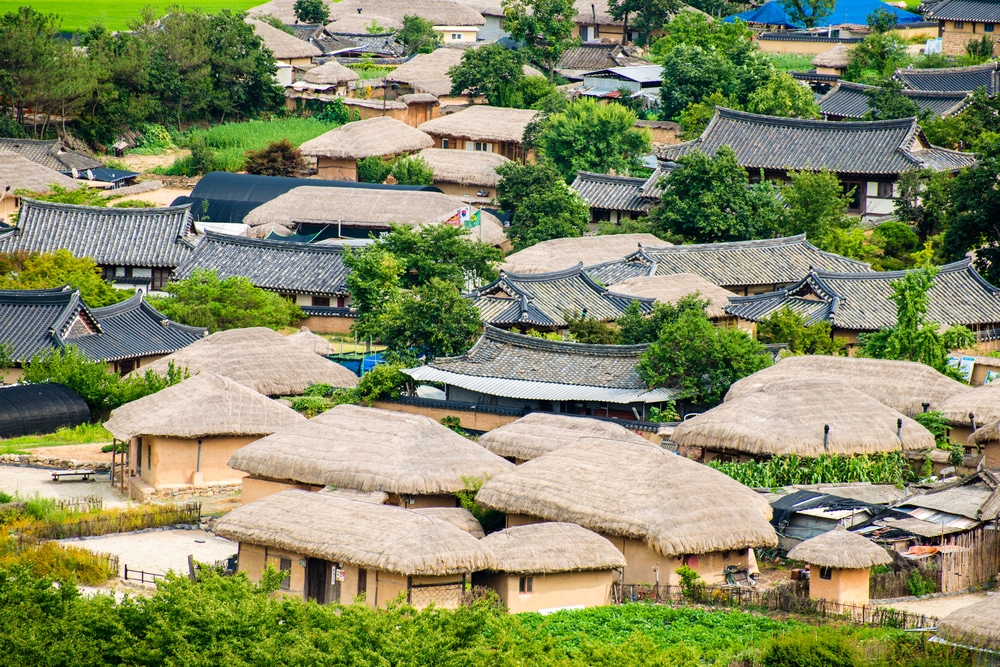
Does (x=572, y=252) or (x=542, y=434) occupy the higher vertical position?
(x=542, y=434)

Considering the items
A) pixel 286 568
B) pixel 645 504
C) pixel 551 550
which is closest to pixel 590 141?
pixel 645 504

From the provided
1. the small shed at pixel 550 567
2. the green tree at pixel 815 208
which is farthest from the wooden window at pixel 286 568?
the green tree at pixel 815 208

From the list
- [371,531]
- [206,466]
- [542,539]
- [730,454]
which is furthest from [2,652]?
[730,454]

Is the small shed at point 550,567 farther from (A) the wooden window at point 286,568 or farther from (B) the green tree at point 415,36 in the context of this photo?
(B) the green tree at point 415,36

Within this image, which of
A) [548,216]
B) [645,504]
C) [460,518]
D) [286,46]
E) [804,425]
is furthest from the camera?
[286,46]

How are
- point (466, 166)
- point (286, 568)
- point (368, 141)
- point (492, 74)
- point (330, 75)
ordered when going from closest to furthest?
1. point (286, 568)
2. point (466, 166)
3. point (368, 141)
4. point (492, 74)
5. point (330, 75)

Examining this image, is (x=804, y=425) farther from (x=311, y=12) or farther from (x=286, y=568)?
(x=311, y=12)
